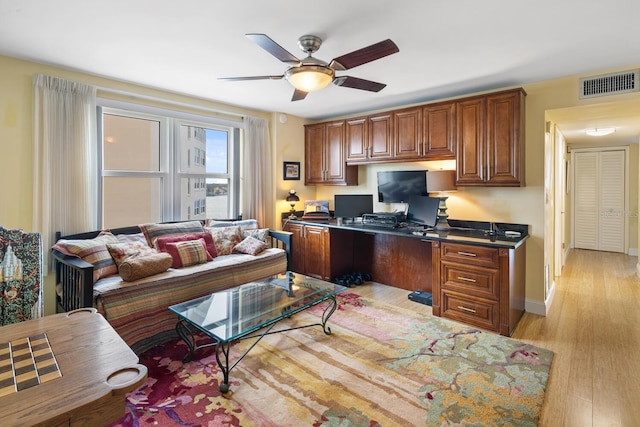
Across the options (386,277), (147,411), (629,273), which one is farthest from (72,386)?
(629,273)

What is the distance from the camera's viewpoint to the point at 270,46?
194 cm

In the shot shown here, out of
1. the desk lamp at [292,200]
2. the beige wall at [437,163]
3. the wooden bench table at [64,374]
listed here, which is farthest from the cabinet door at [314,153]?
the wooden bench table at [64,374]

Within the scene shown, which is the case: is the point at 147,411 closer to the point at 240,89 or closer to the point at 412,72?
the point at 240,89

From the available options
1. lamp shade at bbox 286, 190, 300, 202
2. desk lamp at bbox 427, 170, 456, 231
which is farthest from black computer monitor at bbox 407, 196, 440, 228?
lamp shade at bbox 286, 190, 300, 202

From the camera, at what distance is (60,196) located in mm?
3027

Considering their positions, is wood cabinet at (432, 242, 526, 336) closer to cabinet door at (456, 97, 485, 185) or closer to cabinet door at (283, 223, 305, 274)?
cabinet door at (456, 97, 485, 185)

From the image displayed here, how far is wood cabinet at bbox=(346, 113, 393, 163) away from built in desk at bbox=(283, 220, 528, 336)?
928mm

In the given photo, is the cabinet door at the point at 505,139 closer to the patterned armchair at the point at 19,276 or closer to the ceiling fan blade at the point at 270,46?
the ceiling fan blade at the point at 270,46

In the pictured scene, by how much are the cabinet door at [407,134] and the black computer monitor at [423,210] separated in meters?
0.52

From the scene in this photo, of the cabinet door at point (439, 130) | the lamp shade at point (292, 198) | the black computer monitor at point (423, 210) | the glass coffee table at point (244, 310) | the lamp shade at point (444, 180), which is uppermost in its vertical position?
the cabinet door at point (439, 130)

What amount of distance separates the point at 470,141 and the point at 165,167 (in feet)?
11.4

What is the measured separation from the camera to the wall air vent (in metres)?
2.87

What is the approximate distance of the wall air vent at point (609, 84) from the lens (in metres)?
2.87

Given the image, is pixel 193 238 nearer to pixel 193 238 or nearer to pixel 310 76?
pixel 193 238
